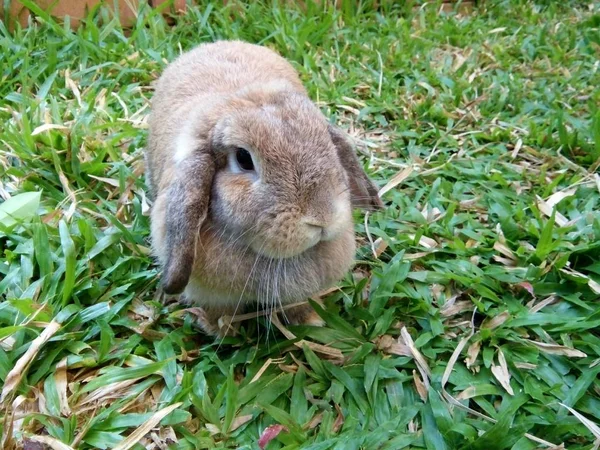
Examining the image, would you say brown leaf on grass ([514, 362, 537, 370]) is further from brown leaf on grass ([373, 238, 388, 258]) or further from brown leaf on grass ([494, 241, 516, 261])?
brown leaf on grass ([373, 238, 388, 258])

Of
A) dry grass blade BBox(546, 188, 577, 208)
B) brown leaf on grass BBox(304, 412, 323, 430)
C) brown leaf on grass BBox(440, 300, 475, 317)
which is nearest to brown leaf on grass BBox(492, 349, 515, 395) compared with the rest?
brown leaf on grass BBox(440, 300, 475, 317)

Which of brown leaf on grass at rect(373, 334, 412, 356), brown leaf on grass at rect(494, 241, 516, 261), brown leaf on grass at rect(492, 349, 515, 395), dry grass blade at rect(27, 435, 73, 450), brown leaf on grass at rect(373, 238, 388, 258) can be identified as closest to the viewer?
dry grass blade at rect(27, 435, 73, 450)

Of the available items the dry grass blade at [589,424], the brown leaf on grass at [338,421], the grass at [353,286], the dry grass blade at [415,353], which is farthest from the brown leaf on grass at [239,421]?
A: the dry grass blade at [589,424]

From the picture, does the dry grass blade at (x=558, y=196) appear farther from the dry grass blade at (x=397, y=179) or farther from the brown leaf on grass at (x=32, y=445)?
the brown leaf on grass at (x=32, y=445)

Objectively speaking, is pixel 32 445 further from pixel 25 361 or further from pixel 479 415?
pixel 479 415

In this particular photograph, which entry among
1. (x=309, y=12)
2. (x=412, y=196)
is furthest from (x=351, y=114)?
(x=309, y=12)

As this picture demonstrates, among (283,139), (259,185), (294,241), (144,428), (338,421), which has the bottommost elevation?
(338,421)

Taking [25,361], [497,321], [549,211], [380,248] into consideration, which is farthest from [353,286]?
[25,361]
